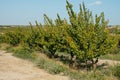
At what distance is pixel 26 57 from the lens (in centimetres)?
2444

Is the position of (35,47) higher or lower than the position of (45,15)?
lower

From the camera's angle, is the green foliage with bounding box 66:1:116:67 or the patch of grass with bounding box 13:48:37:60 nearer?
the green foliage with bounding box 66:1:116:67

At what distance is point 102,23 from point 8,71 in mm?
6818

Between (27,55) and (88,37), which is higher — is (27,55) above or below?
below

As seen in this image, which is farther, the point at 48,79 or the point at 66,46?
the point at 66,46

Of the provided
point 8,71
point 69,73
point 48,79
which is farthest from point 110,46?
point 8,71

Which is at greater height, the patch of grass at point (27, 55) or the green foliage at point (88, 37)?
the green foliage at point (88, 37)

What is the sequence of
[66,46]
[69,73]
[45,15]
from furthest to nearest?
[45,15] → [66,46] → [69,73]

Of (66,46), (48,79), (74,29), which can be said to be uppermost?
(74,29)

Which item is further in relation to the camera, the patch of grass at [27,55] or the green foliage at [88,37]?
the patch of grass at [27,55]

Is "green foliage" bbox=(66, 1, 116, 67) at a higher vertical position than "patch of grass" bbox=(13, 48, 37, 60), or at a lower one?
higher

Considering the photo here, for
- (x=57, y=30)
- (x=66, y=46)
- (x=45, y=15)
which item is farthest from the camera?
(x=45, y=15)

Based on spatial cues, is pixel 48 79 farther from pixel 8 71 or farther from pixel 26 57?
pixel 26 57

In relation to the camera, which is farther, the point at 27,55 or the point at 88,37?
the point at 27,55
